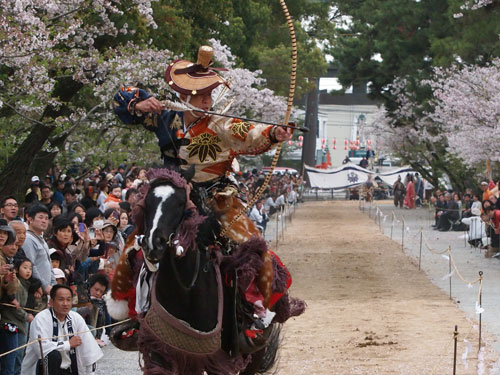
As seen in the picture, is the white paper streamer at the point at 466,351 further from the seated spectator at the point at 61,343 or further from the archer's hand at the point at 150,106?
the archer's hand at the point at 150,106

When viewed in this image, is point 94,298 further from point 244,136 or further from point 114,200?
point 114,200

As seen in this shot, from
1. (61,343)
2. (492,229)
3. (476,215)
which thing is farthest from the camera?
(476,215)

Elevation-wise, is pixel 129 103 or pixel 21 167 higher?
pixel 129 103

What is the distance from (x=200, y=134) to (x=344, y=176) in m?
46.4

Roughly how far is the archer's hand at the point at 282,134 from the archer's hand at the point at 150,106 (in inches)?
38.6

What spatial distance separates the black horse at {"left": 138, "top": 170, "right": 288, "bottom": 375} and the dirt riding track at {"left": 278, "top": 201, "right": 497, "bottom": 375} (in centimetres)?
303

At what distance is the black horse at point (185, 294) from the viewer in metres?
6.53

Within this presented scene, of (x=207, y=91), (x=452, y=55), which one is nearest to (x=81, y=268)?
(x=207, y=91)

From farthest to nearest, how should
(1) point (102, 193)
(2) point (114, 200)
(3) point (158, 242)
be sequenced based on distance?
(1) point (102, 193) < (2) point (114, 200) < (3) point (158, 242)

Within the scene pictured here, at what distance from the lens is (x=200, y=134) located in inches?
306

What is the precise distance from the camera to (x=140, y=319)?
7.18 meters

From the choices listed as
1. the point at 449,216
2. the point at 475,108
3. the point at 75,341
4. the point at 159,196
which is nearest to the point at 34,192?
the point at 75,341

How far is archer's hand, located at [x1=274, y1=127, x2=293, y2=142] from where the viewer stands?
7242mm

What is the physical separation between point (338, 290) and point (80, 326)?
31.3ft
